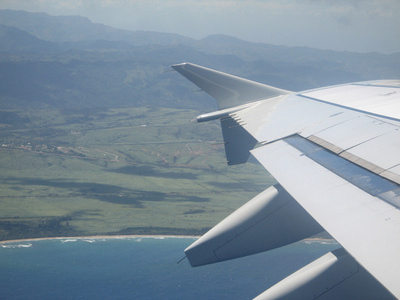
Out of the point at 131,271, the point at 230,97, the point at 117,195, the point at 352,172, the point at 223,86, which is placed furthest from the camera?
the point at 117,195

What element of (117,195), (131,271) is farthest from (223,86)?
(117,195)

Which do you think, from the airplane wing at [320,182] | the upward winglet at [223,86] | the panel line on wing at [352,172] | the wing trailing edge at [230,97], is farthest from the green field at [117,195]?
the panel line on wing at [352,172]

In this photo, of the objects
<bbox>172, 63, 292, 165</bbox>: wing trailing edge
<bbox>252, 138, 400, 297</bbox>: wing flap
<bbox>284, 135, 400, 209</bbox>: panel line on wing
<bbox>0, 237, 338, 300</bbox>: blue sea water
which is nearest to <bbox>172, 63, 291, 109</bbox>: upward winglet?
<bbox>172, 63, 292, 165</bbox>: wing trailing edge

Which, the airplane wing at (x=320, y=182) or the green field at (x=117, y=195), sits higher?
the airplane wing at (x=320, y=182)

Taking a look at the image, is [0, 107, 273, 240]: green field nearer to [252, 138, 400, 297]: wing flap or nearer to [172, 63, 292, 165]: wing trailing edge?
[172, 63, 292, 165]: wing trailing edge

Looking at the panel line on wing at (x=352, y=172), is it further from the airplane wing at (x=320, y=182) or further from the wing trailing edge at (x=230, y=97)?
the wing trailing edge at (x=230, y=97)

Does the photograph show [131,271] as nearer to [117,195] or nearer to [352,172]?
[117,195]
